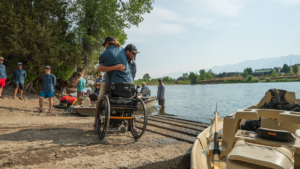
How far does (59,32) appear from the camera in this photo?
573 inches

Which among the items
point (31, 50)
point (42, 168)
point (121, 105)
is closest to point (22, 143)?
point (42, 168)

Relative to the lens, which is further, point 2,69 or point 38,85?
point 38,85

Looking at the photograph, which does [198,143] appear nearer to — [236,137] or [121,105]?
[236,137]

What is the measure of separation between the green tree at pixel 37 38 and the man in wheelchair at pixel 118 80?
10730 millimetres

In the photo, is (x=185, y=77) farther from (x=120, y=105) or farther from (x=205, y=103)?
(x=120, y=105)

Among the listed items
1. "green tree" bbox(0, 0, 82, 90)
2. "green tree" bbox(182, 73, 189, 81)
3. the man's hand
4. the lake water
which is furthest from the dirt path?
"green tree" bbox(182, 73, 189, 81)

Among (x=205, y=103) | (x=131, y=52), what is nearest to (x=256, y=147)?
Result: (x=131, y=52)

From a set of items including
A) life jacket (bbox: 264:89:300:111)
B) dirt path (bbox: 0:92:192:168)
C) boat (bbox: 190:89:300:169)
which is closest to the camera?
boat (bbox: 190:89:300:169)

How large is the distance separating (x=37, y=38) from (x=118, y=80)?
11.8 m

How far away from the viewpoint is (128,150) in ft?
9.70

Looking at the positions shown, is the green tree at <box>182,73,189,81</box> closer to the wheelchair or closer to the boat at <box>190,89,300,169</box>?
the boat at <box>190,89,300,169</box>

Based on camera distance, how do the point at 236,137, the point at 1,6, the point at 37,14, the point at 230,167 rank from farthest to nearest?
the point at 37,14
the point at 1,6
the point at 236,137
the point at 230,167

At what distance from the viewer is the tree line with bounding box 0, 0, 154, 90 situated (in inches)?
464

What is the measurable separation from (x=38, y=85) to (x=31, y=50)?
10.5 feet
